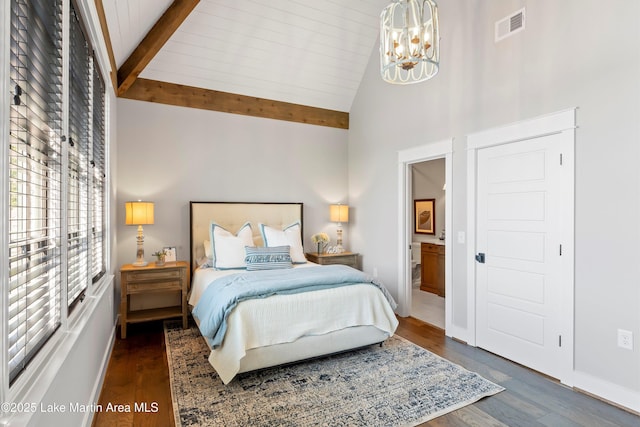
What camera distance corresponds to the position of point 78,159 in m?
2.17

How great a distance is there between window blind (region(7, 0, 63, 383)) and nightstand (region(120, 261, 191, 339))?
2.20m

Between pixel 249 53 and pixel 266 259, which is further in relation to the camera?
pixel 249 53

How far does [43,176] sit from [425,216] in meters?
6.14

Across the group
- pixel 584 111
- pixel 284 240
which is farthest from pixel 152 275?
pixel 584 111

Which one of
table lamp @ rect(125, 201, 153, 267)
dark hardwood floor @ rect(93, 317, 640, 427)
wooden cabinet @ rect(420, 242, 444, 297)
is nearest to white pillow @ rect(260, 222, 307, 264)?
table lamp @ rect(125, 201, 153, 267)

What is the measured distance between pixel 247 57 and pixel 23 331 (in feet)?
13.1

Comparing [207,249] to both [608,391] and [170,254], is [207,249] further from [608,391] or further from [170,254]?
[608,391]

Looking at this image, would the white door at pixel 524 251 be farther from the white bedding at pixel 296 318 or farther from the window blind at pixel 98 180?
the window blind at pixel 98 180

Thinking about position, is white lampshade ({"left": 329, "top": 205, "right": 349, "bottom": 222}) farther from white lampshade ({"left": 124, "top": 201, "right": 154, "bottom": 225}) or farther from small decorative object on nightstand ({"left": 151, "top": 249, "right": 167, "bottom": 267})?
white lampshade ({"left": 124, "top": 201, "right": 154, "bottom": 225})

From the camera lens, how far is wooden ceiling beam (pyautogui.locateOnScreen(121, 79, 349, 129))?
4.29 meters

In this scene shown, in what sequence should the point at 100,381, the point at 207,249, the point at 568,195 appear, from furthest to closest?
the point at 207,249 → the point at 568,195 → the point at 100,381

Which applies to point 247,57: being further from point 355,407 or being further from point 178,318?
point 355,407

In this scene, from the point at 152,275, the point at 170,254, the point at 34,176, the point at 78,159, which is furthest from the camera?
the point at 170,254

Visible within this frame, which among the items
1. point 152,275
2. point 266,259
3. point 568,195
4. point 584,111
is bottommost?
point 152,275
